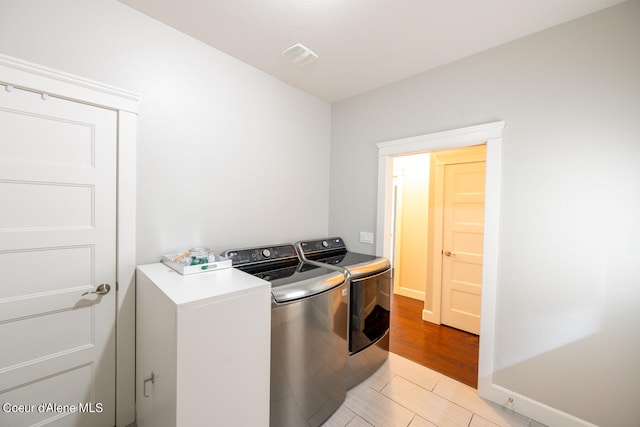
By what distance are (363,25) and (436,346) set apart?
3.06m

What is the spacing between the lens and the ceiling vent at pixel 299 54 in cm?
184

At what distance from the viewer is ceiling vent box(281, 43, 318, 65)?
6.04 ft

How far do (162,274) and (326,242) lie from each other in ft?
5.17

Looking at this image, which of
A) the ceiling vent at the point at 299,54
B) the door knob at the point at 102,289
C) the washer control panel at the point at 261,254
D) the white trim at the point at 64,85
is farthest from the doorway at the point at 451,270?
the door knob at the point at 102,289

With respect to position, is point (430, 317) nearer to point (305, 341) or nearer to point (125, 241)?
point (305, 341)

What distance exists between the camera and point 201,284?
3.98ft

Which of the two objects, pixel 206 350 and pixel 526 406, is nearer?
pixel 206 350

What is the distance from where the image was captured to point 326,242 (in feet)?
8.68

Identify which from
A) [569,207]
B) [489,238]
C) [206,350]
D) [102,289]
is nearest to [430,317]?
[489,238]

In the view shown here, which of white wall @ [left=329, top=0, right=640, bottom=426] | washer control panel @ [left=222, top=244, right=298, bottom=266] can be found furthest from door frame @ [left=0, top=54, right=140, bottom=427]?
white wall @ [left=329, top=0, right=640, bottom=426]

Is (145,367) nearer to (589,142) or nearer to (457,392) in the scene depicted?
(457,392)

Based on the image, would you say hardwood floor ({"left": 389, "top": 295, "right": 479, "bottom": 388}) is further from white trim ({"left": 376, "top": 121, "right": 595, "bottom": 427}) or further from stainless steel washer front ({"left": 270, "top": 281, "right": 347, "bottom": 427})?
stainless steel washer front ({"left": 270, "top": 281, "right": 347, "bottom": 427})

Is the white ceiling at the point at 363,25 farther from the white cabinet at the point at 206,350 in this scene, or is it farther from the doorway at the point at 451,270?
the white cabinet at the point at 206,350

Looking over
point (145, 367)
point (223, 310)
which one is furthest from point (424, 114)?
point (145, 367)
